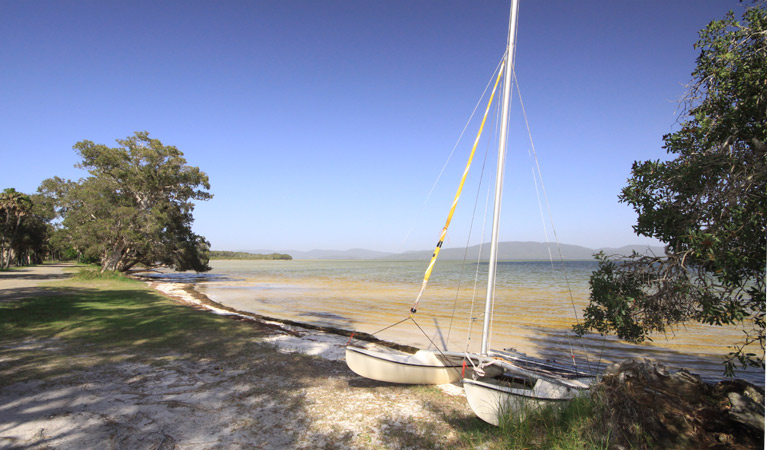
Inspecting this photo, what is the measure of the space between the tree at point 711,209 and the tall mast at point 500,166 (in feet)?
5.60

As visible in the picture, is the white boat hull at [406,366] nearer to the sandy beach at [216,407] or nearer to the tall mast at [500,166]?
the sandy beach at [216,407]

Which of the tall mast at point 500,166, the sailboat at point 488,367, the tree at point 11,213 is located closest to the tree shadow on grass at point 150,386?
the sailboat at point 488,367

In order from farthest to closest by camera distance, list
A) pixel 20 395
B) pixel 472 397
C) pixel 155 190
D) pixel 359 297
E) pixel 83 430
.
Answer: pixel 155 190, pixel 359 297, pixel 20 395, pixel 472 397, pixel 83 430

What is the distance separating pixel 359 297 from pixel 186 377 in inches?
743

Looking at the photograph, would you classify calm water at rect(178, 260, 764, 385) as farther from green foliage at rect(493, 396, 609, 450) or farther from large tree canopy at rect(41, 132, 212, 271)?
large tree canopy at rect(41, 132, 212, 271)

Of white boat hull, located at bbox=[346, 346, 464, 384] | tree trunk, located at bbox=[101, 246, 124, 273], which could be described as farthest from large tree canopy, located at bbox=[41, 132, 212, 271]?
white boat hull, located at bbox=[346, 346, 464, 384]

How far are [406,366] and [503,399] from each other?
2.30 meters

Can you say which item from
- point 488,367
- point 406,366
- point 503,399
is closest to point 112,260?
point 406,366

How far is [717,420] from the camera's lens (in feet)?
12.9

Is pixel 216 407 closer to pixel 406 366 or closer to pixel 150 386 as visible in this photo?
pixel 150 386

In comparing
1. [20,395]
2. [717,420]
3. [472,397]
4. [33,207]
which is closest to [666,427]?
[717,420]

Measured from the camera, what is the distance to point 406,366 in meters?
7.18

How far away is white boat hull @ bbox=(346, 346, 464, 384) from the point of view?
274 inches

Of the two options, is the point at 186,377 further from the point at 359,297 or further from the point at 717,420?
the point at 359,297
